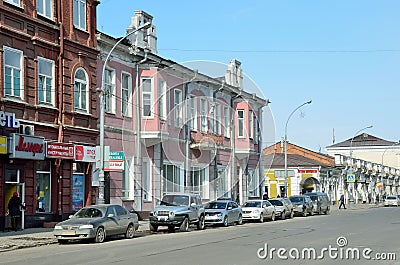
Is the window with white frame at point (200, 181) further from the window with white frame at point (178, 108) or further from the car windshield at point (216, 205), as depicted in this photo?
the car windshield at point (216, 205)

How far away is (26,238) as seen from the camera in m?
23.7

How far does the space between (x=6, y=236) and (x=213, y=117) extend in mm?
24732

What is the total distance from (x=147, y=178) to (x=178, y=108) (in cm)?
539

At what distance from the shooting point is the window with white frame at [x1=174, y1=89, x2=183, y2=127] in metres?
40.3

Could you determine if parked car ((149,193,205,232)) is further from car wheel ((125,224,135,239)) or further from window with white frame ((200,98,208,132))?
window with white frame ((200,98,208,132))

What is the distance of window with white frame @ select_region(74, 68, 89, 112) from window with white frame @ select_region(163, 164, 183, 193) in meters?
9.25

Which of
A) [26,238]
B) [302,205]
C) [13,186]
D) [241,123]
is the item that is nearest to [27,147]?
[13,186]

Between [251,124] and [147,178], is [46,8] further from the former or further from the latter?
[251,124]

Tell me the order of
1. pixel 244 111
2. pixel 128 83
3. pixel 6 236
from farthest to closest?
pixel 244 111 → pixel 128 83 → pixel 6 236

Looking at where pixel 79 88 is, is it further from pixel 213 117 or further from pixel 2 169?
pixel 213 117

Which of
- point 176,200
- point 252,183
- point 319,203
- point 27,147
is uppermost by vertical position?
point 27,147

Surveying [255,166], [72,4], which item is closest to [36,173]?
[72,4]

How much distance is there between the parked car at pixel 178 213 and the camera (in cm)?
2870

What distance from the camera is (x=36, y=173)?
2831 cm
